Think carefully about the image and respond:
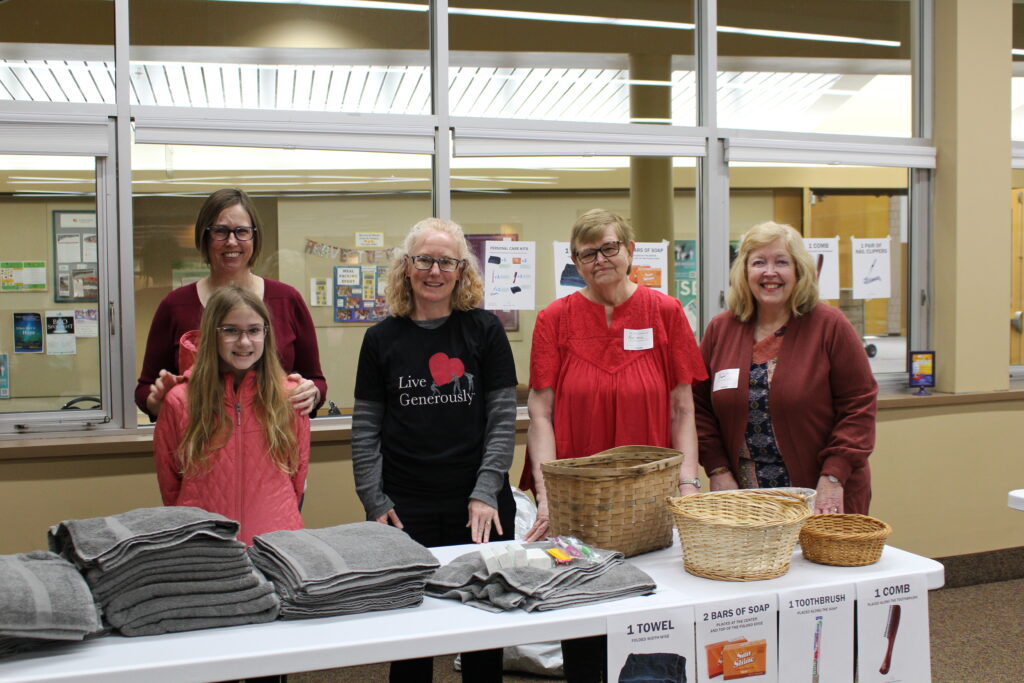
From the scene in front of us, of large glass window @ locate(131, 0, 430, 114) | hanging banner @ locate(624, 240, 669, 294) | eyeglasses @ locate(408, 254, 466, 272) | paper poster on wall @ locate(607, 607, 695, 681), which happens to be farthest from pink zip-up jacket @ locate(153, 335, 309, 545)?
hanging banner @ locate(624, 240, 669, 294)

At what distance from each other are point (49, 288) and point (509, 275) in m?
1.85

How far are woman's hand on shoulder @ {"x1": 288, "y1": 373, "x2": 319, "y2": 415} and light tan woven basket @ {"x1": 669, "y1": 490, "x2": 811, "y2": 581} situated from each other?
0.93 meters

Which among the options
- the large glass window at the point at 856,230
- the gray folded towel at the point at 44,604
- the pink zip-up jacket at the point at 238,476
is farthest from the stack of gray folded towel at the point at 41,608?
the large glass window at the point at 856,230

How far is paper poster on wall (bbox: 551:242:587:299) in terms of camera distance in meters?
3.93

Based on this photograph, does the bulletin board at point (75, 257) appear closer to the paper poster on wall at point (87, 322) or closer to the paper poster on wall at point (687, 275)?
the paper poster on wall at point (87, 322)

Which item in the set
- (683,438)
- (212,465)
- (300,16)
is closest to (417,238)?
(212,465)

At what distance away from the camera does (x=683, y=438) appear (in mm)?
2359

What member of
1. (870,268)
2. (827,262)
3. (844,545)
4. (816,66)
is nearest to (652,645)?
(844,545)

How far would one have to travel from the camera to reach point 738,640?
5.21 feet

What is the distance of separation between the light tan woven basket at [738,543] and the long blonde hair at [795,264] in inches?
29.3

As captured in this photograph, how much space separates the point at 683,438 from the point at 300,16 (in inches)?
97.2

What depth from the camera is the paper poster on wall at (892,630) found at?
1.67m

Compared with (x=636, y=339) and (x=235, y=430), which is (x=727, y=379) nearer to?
(x=636, y=339)

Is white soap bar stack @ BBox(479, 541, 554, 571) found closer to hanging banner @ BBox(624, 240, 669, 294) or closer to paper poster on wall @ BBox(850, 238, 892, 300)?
hanging banner @ BBox(624, 240, 669, 294)
